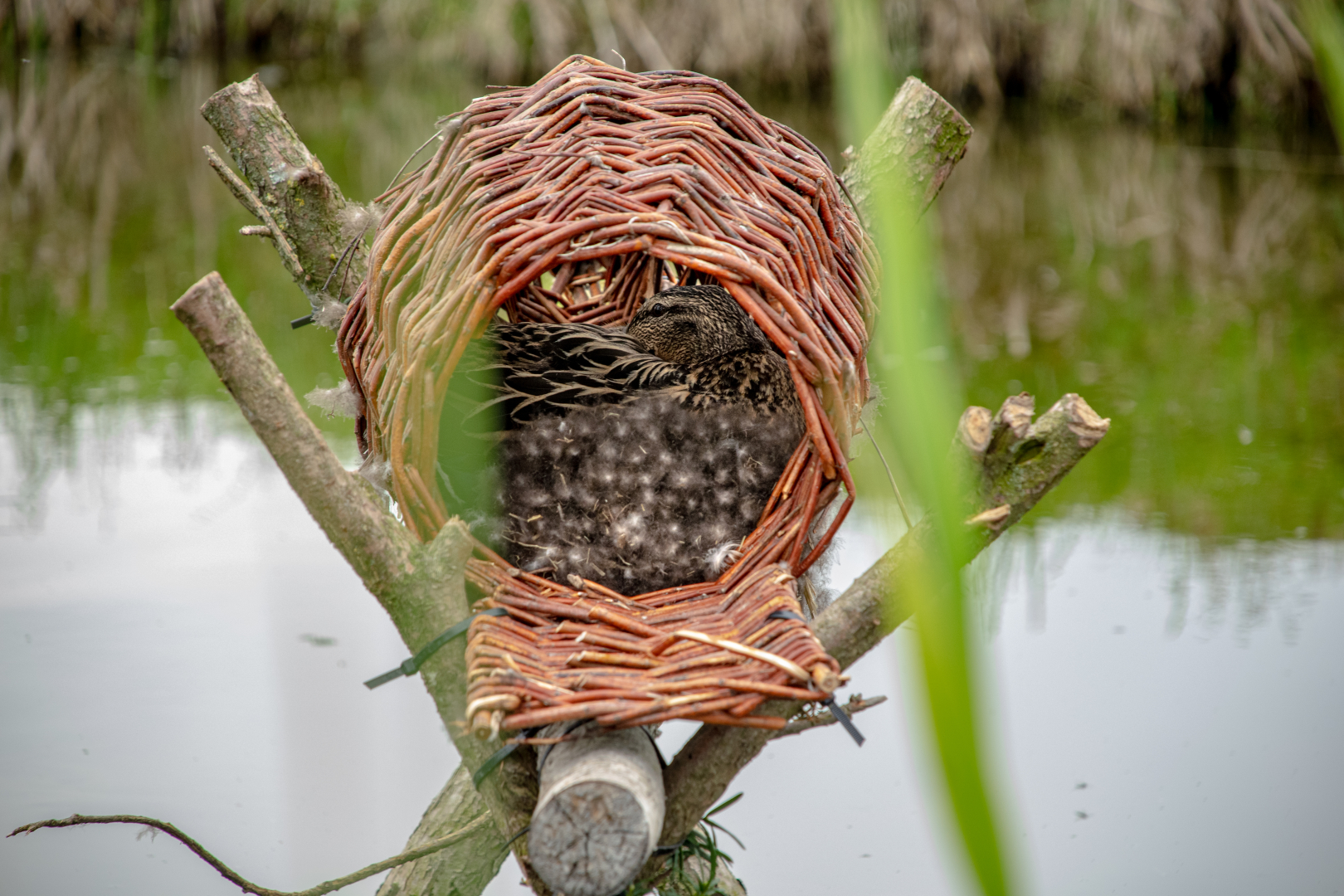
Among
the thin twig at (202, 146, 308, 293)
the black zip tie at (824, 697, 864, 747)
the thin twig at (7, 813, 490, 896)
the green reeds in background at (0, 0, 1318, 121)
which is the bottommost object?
the green reeds in background at (0, 0, 1318, 121)

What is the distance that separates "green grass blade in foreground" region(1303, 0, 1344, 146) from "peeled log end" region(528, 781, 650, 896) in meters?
0.66

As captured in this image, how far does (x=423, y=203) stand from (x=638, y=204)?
0.79ft

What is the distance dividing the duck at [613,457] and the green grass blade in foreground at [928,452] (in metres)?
0.90

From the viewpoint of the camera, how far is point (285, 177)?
1.36 m

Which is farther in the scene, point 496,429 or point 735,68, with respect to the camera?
point 735,68

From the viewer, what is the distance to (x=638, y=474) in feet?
3.84

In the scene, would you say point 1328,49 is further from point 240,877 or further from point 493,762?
point 240,877

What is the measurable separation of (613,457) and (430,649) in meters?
0.32

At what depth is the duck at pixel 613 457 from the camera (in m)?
1.13

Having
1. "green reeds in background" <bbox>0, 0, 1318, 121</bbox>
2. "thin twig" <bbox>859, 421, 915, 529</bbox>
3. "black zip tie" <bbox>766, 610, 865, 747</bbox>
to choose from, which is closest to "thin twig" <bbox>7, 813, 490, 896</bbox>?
"black zip tie" <bbox>766, 610, 865, 747</bbox>

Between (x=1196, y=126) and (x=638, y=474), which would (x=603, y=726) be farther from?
(x=1196, y=126)

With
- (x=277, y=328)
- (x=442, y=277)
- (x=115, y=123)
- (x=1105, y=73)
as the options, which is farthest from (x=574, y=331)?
(x=1105, y=73)

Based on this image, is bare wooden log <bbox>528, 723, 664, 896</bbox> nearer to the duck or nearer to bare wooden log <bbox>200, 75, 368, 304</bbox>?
the duck

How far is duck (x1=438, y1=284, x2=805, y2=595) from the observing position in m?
1.13
